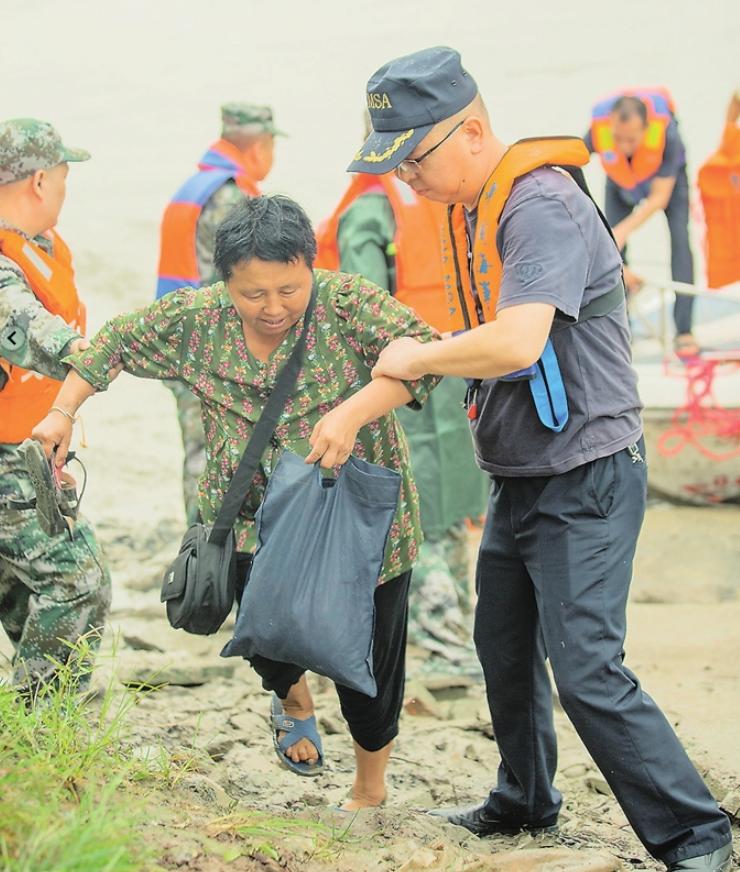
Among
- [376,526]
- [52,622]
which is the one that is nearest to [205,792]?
[52,622]

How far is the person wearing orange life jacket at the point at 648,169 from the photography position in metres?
8.58

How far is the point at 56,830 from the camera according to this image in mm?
2477

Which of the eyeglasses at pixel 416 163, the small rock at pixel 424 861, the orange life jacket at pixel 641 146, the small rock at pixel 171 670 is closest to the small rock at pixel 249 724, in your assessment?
the small rock at pixel 171 670

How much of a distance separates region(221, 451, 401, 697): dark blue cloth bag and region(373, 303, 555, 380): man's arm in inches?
17.5

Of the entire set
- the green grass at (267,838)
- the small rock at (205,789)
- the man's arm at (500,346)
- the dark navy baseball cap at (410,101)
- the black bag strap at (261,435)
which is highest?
the dark navy baseball cap at (410,101)

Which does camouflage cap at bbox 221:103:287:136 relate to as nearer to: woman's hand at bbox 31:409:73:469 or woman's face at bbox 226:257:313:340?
woman's face at bbox 226:257:313:340

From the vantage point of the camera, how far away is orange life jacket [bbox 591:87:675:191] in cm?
864

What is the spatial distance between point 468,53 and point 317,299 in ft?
43.4

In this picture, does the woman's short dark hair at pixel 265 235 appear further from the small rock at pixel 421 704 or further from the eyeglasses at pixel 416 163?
the small rock at pixel 421 704

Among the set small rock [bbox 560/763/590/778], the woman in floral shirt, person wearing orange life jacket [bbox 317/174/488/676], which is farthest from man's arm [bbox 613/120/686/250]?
the woman in floral shirt

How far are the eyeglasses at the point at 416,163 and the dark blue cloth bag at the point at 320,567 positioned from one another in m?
0.71

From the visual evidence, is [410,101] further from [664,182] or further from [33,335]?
[664,182]

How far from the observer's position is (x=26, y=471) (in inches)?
151

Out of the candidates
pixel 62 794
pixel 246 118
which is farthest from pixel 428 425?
pixel 62 794
